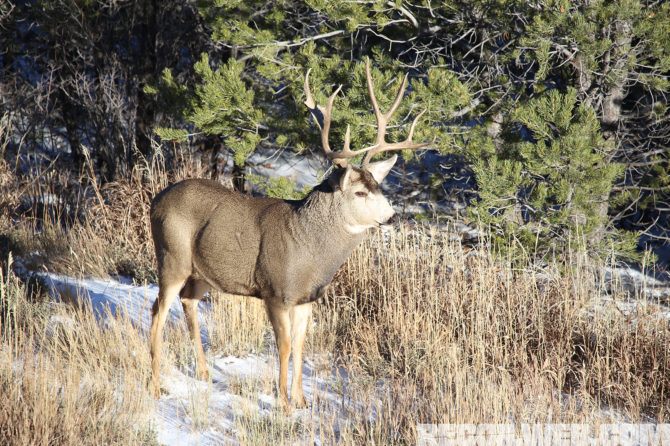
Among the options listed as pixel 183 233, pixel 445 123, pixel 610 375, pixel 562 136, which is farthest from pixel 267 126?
pixel 610 375

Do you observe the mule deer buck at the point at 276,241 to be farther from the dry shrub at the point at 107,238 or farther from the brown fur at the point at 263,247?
the dry shrub at the point at 107,238

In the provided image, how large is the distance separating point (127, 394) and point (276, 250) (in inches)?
56.5

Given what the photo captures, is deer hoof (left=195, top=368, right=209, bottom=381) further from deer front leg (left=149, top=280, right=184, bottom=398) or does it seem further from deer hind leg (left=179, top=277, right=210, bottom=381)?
deer front leg (left=149, top=280, right=184, bottom=398)

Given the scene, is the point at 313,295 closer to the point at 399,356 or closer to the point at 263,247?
the point at 263,247

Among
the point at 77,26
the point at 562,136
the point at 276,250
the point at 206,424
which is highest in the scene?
the point at 77,26

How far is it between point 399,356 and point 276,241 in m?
1.47

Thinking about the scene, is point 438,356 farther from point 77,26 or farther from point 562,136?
point 77,26

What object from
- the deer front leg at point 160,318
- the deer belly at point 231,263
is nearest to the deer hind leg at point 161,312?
the deer front leg at point 160,318

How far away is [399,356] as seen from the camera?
6.97 meters

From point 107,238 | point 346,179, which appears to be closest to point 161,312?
point 346,179

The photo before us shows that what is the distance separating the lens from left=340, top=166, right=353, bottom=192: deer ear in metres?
6.16

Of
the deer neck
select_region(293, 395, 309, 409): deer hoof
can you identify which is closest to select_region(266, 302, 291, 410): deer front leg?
select_region(293, 395, 309, 409): deer hoof

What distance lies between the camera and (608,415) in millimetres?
6297

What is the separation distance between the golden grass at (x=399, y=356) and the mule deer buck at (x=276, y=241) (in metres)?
0.51
